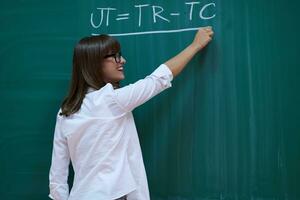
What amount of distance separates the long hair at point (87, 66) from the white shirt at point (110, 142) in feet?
0.12

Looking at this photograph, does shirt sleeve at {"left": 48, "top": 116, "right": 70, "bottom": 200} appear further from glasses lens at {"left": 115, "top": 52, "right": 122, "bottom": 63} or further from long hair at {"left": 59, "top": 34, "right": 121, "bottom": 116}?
glasses lens at {"left": 115, "top": 52, "right": 122, "bottom": 63}

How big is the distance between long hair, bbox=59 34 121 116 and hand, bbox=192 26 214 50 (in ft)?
0.88

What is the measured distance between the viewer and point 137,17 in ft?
5.54

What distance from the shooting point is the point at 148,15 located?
66.0 inches

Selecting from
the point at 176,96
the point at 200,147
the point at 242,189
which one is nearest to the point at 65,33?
the point at 176,96

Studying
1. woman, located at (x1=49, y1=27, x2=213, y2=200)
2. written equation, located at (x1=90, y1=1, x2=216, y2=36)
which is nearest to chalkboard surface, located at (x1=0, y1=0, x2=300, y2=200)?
written equation, located at (x1=90, y1=1, x2=216, y2=36)

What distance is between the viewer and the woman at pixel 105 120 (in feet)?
4.81

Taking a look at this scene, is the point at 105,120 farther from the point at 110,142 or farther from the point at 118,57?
the point at 118,57

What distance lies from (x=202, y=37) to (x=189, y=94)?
205 mm


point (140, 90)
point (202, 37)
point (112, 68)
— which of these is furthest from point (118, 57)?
point (202, 37)

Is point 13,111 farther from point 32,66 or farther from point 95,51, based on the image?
point 95,51

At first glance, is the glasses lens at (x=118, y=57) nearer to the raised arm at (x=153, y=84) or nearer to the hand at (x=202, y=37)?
the raised arm at (x=153, y=84)

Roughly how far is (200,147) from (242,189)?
0.20 meters

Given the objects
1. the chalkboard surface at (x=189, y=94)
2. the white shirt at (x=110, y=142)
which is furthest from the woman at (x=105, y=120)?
the chalkboard surface at (x=189, y=94)
